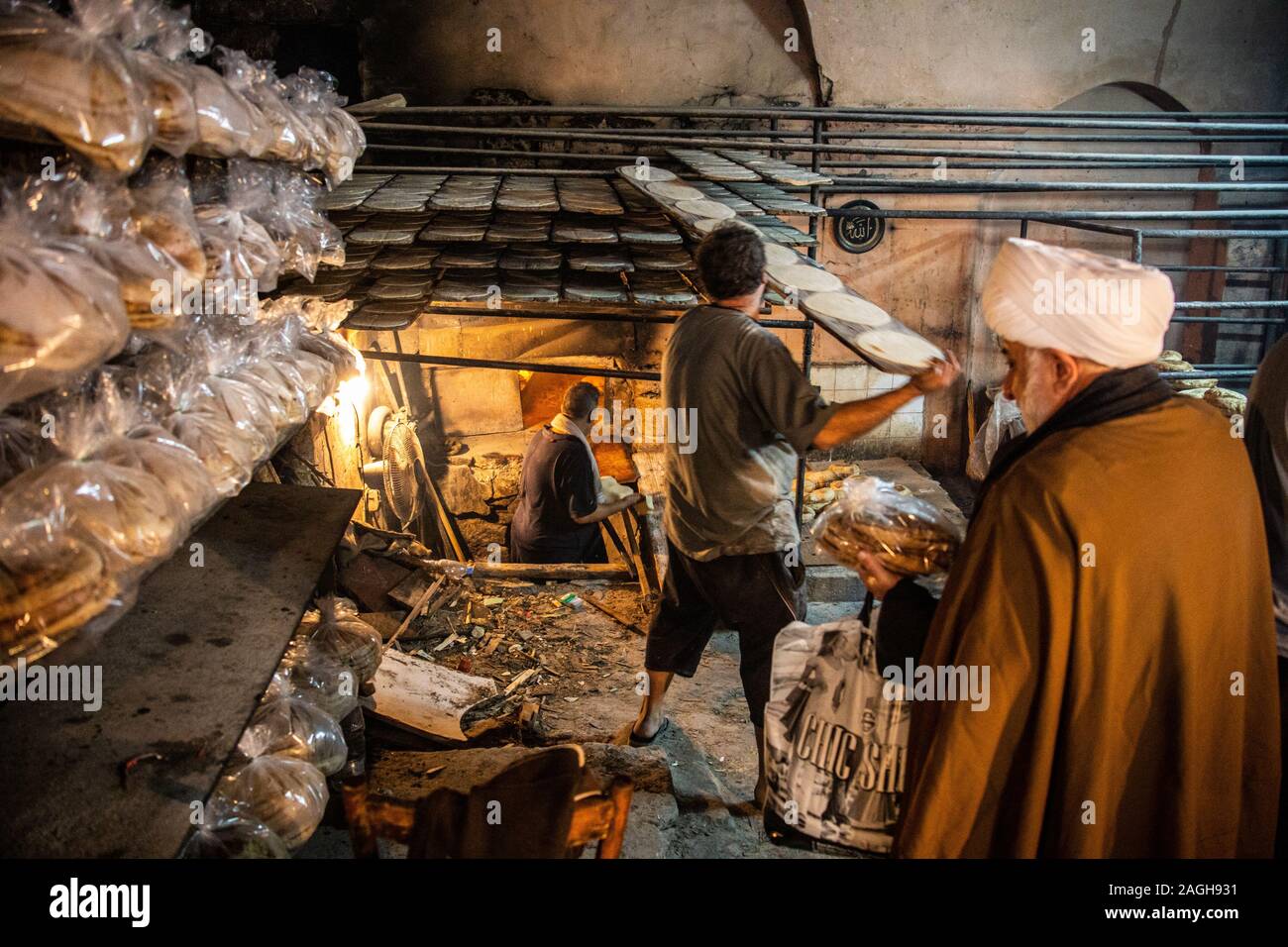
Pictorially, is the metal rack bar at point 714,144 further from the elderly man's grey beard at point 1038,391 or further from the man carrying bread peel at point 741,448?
the elderly man's grey beard at point 1038,391

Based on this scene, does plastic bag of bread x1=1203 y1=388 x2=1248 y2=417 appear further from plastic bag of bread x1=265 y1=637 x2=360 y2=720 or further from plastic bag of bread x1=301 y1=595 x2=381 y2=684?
plastic bag of bread x1=265 y1=637 x2=360 y2=720

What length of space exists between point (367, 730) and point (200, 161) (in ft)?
8.23

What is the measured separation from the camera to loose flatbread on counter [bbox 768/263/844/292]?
3.46 meters

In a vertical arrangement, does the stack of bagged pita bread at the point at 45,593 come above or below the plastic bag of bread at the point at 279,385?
below

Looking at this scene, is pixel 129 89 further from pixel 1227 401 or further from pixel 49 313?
pixel 1227 401

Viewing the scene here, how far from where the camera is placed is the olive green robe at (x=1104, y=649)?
185 cm

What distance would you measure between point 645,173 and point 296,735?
3.78 meters

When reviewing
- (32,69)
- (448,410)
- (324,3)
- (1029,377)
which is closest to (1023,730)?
(1029,377)

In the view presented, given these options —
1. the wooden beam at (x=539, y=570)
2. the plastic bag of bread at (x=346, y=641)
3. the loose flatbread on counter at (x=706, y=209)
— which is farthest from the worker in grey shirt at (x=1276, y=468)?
the wooden beam at (x=539, y=570)

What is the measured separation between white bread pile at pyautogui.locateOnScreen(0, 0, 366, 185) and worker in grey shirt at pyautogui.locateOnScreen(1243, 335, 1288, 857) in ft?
9.95

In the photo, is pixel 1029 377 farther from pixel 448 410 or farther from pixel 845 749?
pixel 448 410

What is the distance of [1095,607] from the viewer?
6.08 ft

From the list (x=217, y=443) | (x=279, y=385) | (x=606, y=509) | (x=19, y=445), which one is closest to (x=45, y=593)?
(x=19, y=445)

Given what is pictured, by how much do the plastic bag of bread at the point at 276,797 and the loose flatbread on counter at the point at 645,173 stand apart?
380cm
